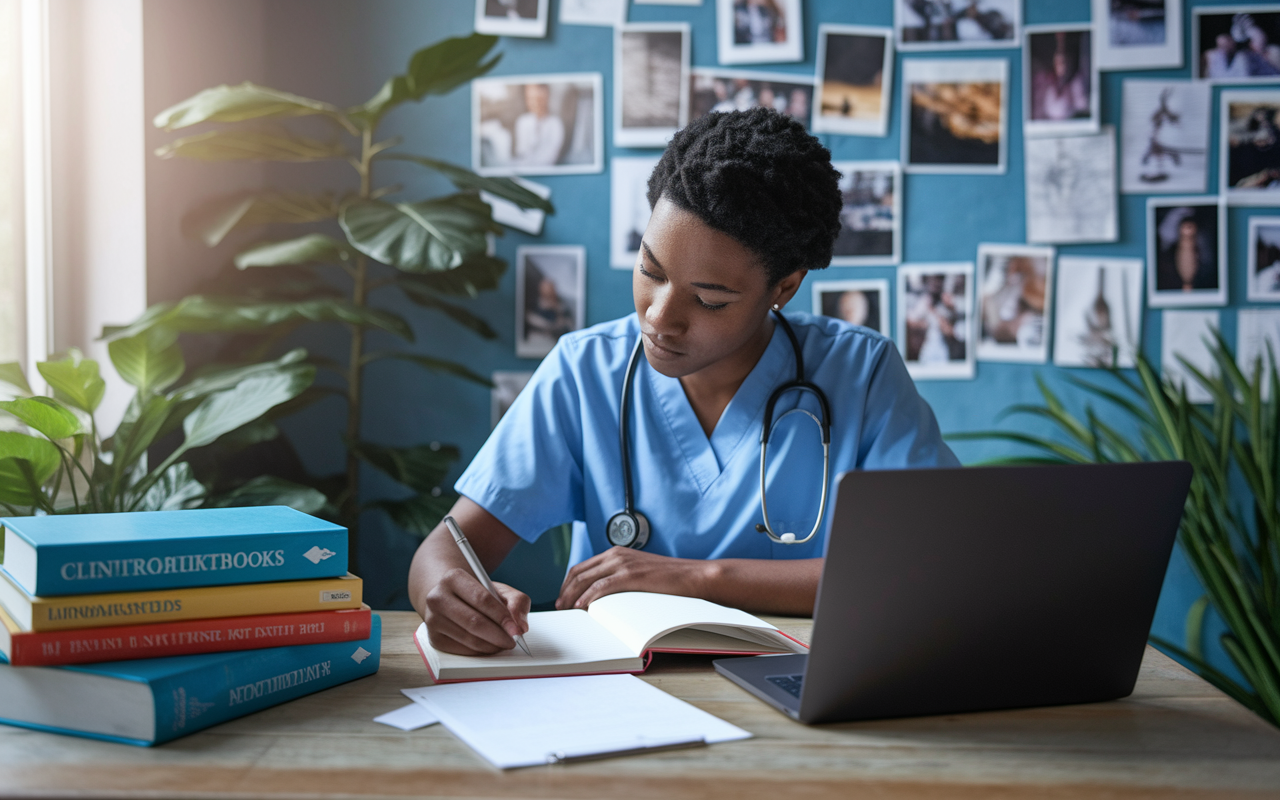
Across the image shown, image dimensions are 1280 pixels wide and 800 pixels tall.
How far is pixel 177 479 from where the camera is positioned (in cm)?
153

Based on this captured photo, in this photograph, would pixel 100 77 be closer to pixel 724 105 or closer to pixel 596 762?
pixel 724 105

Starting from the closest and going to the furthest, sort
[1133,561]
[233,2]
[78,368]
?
[1133,561] < [78,368] < [233,2]

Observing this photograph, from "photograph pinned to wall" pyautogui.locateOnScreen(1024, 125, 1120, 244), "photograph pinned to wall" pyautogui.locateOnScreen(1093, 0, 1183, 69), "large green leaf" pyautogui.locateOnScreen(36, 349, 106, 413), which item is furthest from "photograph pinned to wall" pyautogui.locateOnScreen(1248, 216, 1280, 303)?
"large green leaf" pyautogui.locateOnScreen(36, 349, 106, 413)

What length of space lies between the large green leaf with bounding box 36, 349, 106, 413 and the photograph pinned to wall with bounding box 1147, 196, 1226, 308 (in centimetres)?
209

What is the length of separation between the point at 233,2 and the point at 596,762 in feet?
6.45

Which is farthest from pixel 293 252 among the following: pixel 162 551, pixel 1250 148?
pixel 1250 148

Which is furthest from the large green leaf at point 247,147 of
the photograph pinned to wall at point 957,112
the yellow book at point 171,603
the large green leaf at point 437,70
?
the photograph pinned to wall at point 957,112

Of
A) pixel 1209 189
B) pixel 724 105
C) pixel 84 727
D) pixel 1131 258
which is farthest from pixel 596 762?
pixel 1209 189

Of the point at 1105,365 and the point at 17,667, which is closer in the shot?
the point at 17,667

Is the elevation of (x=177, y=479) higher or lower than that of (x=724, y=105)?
lower

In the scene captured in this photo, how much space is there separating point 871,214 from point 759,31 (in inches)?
19.0

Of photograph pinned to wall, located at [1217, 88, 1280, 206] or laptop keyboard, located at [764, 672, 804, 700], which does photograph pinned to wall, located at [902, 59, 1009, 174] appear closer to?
photograph pinned to wall, located at [1217, 88, 1280, 206]

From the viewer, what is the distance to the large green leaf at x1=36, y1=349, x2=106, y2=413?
4.60 feet

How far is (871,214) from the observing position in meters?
2.16
